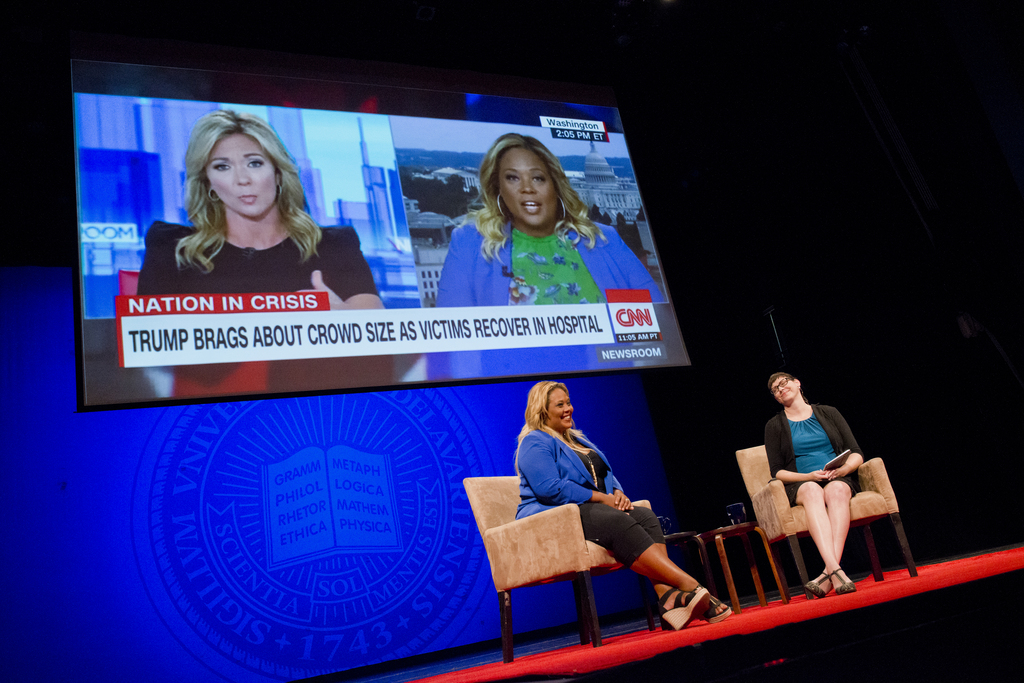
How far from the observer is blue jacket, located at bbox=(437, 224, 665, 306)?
3.25 metres

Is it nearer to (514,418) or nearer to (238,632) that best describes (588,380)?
(514,418)

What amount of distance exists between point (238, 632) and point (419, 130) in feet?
8.79

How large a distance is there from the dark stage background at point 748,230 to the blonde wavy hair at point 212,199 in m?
0.62

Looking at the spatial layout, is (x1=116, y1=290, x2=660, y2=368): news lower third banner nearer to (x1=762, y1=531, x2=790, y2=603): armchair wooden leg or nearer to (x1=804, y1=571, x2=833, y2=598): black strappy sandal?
(x1=762, y1=531, x2=790, y2=603): armchair wooden leg

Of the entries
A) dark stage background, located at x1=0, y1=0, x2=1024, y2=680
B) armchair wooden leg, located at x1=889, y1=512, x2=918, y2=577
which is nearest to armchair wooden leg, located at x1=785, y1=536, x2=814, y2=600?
armchair wooden leg, located at x1=889, y1=512, x2=918, y2=577

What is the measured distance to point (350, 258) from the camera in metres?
3.11

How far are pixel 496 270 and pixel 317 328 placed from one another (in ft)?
2.98

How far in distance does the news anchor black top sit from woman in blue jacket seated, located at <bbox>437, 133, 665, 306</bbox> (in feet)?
1.41

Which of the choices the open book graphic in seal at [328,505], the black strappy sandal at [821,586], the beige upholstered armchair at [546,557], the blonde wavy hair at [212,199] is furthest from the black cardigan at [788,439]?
the blonde wavy hair at [212,199]

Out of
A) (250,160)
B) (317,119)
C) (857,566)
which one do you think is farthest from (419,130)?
(857,566)

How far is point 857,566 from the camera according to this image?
4.29 metres

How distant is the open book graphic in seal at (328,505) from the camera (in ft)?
12.1

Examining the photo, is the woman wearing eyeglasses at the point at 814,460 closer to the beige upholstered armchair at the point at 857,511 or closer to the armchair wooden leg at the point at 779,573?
the beige upholstered armchair at the point at 857,511

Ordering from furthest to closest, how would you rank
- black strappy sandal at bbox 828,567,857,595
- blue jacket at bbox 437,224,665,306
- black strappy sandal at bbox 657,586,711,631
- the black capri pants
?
blue jacket at bbox 437,224,665,306 < black strappy sandal at bbox 828,567,857,595 < the black capri pants < black strappy sandal at bbox 657,586,711,631
